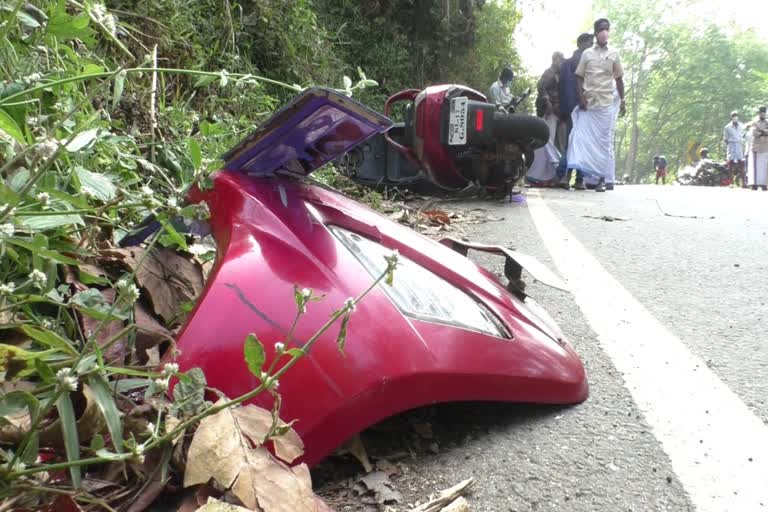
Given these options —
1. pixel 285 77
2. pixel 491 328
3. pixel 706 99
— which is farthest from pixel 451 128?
pixel 706 99

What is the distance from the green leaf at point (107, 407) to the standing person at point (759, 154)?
18.0m

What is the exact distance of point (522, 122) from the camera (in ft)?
15.4

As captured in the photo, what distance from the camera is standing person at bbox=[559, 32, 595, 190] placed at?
8.91 metres

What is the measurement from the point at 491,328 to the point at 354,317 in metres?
0.37

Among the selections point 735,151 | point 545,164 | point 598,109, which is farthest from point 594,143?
point 735,151

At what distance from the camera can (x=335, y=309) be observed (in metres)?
1.07

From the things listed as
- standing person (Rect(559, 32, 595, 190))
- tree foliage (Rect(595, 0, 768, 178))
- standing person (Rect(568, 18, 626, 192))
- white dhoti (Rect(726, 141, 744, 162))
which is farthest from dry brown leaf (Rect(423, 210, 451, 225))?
tree foliage (Rect(595, 0, 768, 178))

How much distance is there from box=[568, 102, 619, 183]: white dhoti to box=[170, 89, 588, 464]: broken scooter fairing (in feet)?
24.8

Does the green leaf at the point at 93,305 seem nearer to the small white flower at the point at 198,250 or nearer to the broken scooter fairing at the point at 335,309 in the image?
the broken scooter fairing at the point at 335,309

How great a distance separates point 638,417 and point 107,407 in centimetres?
111

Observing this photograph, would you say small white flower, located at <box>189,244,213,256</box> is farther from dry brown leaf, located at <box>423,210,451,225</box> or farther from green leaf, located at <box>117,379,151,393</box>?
dry brown leaf, located at <box>423,210,451,225</box>

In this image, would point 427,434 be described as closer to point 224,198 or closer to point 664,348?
point 224,198

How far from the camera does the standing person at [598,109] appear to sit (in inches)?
325

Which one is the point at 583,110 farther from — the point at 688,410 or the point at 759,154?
the point at 759,154
